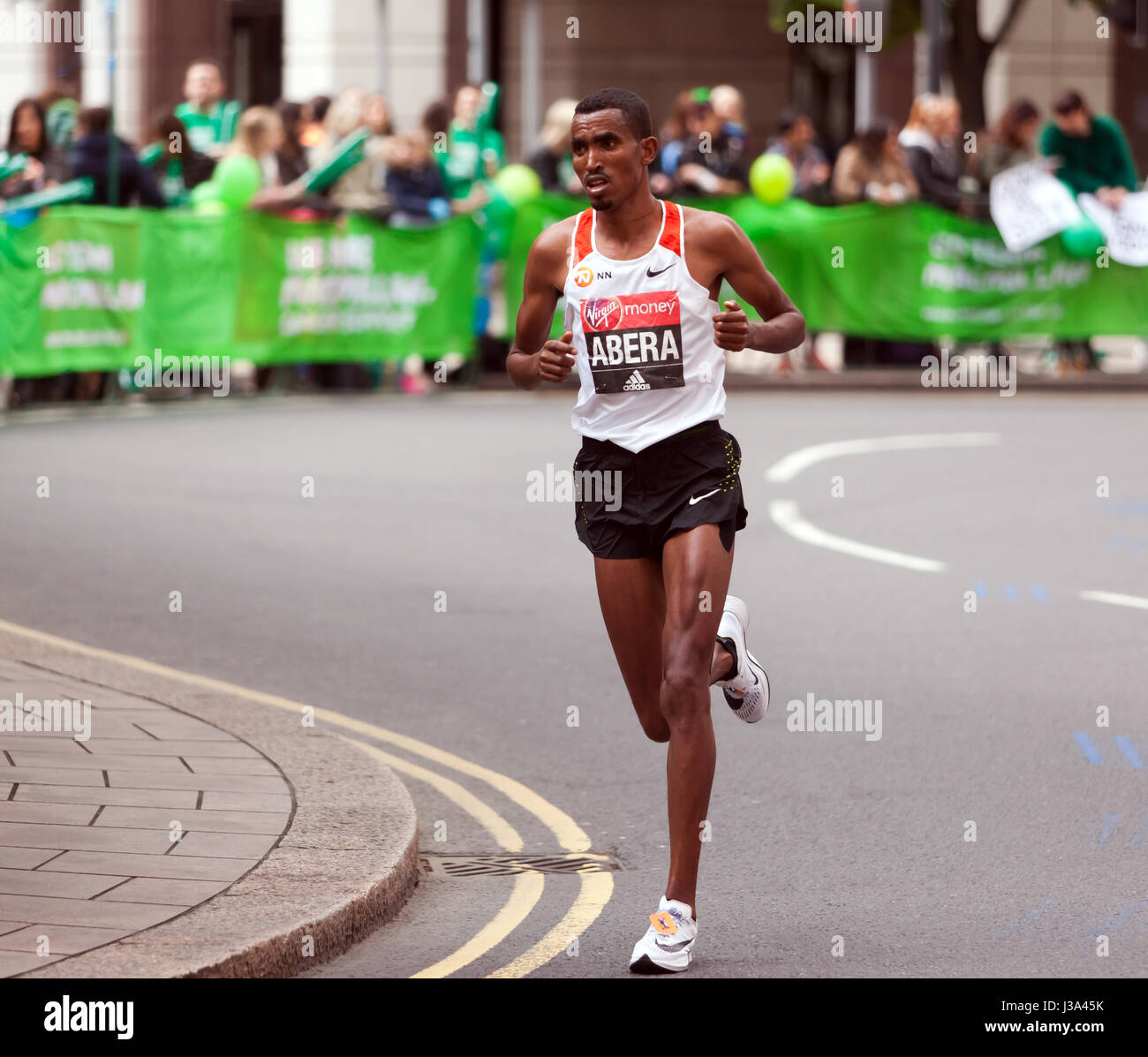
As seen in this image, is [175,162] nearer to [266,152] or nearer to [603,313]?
[266,152]

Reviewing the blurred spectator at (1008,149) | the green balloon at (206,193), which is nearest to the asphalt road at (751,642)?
the green balloon at (206,193)

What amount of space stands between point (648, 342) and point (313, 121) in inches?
670

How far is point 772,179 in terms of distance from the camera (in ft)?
72.6

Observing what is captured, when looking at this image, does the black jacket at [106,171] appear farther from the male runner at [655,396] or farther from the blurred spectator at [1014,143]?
the male runner at [655,396]

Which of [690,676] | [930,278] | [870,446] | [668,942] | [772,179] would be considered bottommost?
[870,446]

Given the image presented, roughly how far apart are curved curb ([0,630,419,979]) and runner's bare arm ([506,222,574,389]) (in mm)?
1296

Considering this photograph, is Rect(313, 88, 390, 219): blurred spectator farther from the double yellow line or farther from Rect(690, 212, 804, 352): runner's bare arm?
Rect(690, 212, 804, 352): runner's bare arm

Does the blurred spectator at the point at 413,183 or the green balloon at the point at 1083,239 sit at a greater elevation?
the blurred spectator at the point at 413,183

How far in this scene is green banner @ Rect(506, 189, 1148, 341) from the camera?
22.6 m

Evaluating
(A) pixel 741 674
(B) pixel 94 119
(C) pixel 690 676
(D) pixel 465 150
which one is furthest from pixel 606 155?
(D) pixel 465 150

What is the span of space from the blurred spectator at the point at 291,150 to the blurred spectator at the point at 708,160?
360cm

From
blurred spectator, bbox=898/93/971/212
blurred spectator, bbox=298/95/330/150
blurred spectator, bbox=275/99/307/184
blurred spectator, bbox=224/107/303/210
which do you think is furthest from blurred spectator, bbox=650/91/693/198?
blurred spectator, bbox=224/107/303/210

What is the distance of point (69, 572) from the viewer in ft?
37.1

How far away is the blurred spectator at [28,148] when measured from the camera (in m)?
18.8
